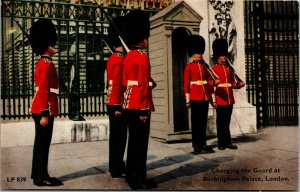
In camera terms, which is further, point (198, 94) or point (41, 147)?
point (198, 94)

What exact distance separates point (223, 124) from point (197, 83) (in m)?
0.86

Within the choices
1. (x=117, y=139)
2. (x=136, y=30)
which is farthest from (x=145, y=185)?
(x=136, y=30)

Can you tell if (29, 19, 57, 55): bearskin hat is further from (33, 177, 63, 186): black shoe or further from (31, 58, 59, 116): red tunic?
(33, 177, 63, 186): black shoe

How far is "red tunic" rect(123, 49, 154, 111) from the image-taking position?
13.3ft

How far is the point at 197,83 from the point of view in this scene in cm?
586

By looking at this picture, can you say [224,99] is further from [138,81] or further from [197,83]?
[138,81]

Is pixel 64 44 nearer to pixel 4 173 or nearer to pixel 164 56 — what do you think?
pixel 164 56

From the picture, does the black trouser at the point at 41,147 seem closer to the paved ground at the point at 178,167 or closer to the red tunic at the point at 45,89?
the red tunic at the point at 45,89

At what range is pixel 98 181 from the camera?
445 centimetres

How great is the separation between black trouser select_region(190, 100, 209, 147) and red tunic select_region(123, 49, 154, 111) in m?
1.97

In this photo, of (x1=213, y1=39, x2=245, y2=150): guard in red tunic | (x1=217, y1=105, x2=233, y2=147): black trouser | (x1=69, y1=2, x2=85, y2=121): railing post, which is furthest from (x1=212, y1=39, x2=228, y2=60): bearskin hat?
(x1=69, y1=2, x2=85, y2=121): railing post

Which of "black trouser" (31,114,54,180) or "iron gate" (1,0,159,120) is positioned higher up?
"iron gate" (1,0,159,120)

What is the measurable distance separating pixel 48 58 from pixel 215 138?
3.79 m

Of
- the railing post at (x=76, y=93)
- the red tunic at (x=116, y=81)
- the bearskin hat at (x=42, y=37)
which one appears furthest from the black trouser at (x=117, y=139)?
the railing post at (x=76, y=93)
